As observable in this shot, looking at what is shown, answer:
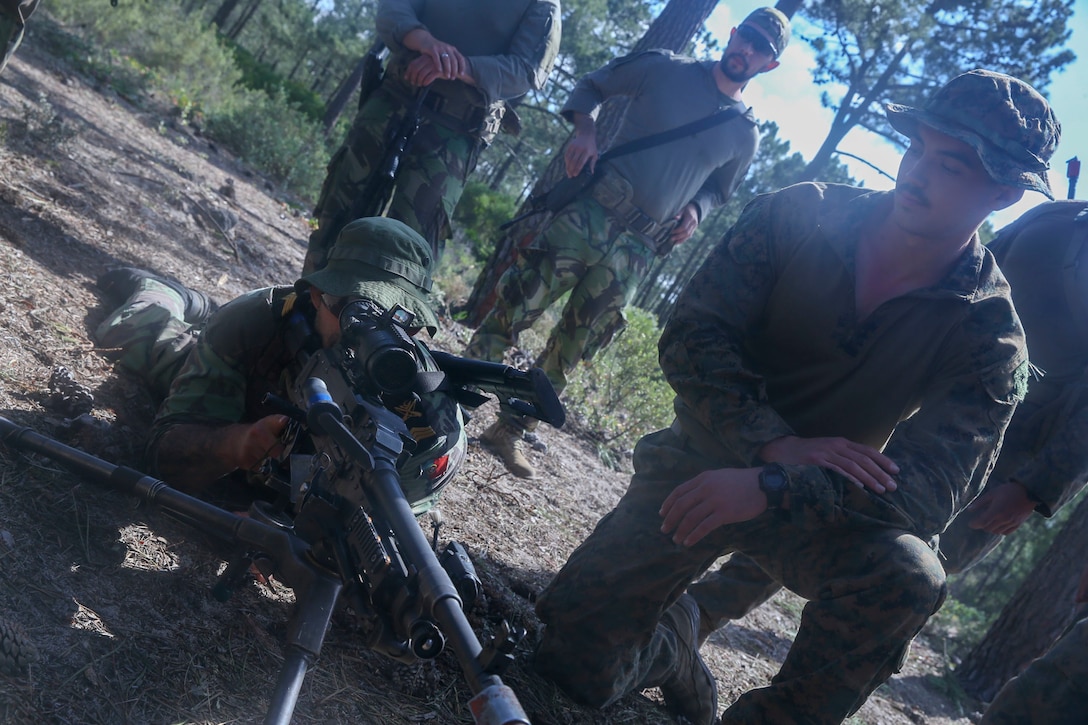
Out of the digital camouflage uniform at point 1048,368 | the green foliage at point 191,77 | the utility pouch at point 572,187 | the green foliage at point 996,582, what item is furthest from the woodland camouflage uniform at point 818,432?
the green foliage at point 191,77

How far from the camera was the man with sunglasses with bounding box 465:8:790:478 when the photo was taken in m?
4.63

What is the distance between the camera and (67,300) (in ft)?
12.5

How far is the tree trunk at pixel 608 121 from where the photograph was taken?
22.8ft

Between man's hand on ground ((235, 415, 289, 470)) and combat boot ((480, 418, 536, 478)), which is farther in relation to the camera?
A: combat boot ((480, 418, 536, 478))

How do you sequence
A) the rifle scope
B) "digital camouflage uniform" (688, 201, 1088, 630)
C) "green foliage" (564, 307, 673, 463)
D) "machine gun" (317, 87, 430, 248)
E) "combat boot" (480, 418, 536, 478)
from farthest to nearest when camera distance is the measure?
"green foliage" (564, 307, 673, 463) < "combat boot" (480, 418, 536, 478) < "machine gun" (317, 87, 430, 248) < "digital camouflage uniform" (688, 201, 1088, 630) < the rifle scope

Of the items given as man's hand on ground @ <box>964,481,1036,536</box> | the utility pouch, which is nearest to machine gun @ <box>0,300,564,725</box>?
the utility pouch

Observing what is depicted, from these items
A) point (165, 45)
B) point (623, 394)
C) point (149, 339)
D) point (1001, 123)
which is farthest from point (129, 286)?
point (165, 45)

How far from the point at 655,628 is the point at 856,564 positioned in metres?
0.72

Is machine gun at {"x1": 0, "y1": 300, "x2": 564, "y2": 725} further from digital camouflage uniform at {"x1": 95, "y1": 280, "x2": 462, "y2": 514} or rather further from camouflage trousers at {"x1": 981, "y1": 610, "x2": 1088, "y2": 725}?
camouflage trousers at {"x1": 981, "y1": 610, "x2": 1088, "y2": 725}

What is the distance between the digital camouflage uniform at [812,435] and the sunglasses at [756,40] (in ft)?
5.93

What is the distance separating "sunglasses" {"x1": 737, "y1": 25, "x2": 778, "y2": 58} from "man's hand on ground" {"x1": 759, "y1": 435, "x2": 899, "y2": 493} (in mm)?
2817

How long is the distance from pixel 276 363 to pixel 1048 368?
378 centimetres

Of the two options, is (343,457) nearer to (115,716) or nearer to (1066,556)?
(115,716)

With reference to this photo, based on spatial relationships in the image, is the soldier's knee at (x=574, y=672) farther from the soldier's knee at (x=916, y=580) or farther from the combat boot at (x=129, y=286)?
the combat boot at (x=129, y=286)
